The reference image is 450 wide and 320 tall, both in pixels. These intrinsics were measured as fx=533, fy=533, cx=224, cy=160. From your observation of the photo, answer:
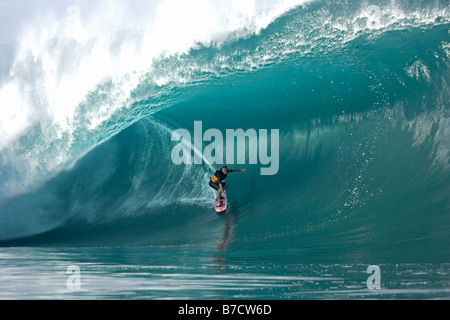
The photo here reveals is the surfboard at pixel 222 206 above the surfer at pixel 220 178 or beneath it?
beneath

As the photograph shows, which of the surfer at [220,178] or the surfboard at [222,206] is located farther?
the surfboard at [222,206]

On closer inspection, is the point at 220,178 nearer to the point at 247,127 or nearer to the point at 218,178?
the point at 218,178

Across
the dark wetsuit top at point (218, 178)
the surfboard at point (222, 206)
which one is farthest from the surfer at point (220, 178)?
the surfboard at point (222, 206)

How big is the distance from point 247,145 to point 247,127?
19.0 inches

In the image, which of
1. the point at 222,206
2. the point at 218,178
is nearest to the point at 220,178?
the point at 218,178

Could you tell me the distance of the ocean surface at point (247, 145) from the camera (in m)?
8.91

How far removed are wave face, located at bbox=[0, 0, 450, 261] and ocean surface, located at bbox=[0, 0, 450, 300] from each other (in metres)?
0.03

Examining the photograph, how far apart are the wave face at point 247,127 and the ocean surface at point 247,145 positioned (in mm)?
33

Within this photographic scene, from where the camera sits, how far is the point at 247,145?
1245 cm

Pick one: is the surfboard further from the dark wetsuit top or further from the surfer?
the dark wetsuit top

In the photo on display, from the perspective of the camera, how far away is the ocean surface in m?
8.91

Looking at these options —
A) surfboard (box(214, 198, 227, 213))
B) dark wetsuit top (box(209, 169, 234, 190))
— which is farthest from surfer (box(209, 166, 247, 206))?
surfboard (box(214, 198, 227, 213))

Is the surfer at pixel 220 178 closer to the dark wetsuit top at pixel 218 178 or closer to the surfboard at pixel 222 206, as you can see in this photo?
the dark wetsuit top at pixel 218 178

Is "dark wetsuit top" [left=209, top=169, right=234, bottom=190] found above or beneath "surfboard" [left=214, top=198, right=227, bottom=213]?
above
